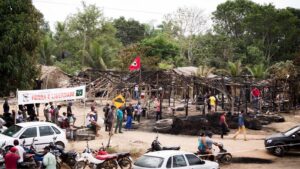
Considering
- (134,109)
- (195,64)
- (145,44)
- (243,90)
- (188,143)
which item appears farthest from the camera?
(195,64)

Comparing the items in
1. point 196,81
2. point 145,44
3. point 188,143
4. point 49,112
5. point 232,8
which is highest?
point 232,8

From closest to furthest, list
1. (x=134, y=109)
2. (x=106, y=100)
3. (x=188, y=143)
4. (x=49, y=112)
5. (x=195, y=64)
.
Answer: (x=188, y=143), (x=49, y=112), (x=134, y=109), (x=106, y=100), (x=195, y=64)

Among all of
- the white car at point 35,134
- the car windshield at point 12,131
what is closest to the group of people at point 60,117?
the white car at point 35,134

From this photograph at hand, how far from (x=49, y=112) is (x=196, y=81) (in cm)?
1033

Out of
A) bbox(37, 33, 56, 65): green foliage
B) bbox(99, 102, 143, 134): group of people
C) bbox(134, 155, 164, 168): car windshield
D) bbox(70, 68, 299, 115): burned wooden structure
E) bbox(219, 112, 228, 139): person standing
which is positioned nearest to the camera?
bbox(134, 155, 164, 168): car windshield

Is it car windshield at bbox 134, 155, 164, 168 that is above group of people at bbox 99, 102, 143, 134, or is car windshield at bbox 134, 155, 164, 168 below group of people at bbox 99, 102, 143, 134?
below

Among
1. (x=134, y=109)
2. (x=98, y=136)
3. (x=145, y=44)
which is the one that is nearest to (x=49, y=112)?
(x=98, y=136)

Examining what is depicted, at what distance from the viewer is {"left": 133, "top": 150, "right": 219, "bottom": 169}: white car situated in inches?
533

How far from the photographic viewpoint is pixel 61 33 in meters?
64.3

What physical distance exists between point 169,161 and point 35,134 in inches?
266

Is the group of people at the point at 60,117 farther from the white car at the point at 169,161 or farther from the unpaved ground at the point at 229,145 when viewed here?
the white car at the point at 169,161

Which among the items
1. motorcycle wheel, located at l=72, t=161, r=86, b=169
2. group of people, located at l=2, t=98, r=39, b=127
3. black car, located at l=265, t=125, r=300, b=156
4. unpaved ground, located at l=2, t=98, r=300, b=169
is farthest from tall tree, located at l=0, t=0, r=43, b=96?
black car, located at l=265, t=125, r=300, b=156

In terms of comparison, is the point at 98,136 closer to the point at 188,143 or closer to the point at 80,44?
the point at 188,143

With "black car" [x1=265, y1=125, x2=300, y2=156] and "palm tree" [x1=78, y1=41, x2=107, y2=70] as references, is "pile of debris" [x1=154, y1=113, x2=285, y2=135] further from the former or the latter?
"palm tree" [x1=78, y1=41, x2=107, y2=70]
